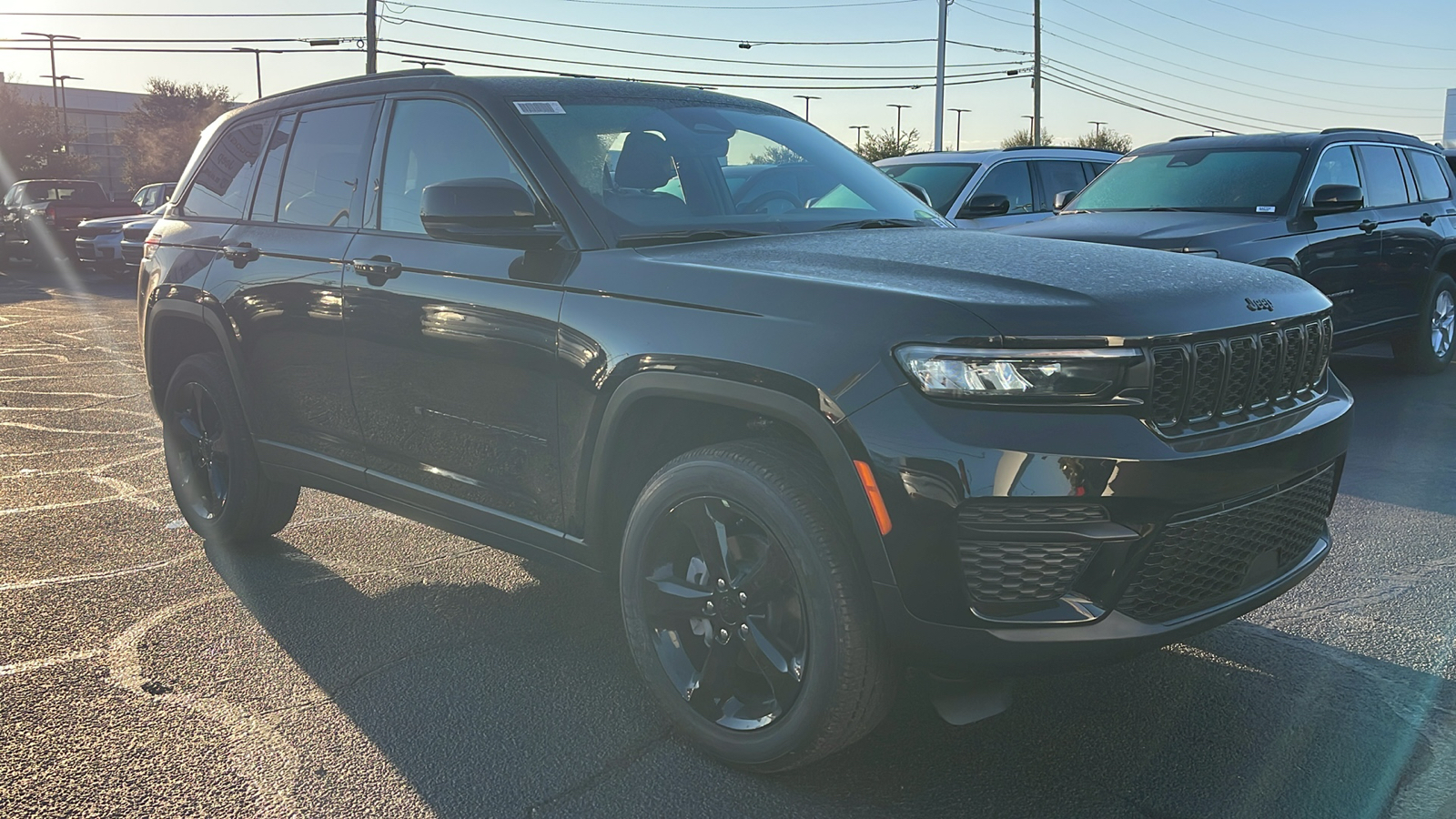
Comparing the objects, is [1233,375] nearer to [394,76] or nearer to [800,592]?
[800,592]

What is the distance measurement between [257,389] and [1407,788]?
13.1 feet

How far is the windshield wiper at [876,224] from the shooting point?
13.2 feet

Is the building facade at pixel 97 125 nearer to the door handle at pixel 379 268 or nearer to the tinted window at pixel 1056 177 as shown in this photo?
the tinted window at pixel 1056 177

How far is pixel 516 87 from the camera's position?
3.91m

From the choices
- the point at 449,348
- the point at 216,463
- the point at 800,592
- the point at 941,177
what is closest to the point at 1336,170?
the point at 941,177

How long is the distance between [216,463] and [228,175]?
1.21 m

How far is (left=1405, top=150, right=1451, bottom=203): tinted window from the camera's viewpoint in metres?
9.76

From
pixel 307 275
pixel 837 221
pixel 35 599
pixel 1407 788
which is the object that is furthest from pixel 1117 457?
pixel 35 599

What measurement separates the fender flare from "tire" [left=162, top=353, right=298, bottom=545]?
209 cm

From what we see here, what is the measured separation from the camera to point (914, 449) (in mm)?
2650

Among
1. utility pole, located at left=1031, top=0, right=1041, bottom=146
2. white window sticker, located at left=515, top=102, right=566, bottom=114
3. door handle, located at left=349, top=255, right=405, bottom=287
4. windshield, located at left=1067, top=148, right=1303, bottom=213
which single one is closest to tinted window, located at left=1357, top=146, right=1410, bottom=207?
windshield, located at left=1067, top=148, right=1303, bottom=213

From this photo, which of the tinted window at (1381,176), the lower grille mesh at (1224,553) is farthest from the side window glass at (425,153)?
the tinted window at (1381,176)

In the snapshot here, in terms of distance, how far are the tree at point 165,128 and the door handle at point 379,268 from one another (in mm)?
67134

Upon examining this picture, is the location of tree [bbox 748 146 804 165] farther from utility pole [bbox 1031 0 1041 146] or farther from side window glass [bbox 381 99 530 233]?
utility pole [bbox 1031 0 1041 146]
